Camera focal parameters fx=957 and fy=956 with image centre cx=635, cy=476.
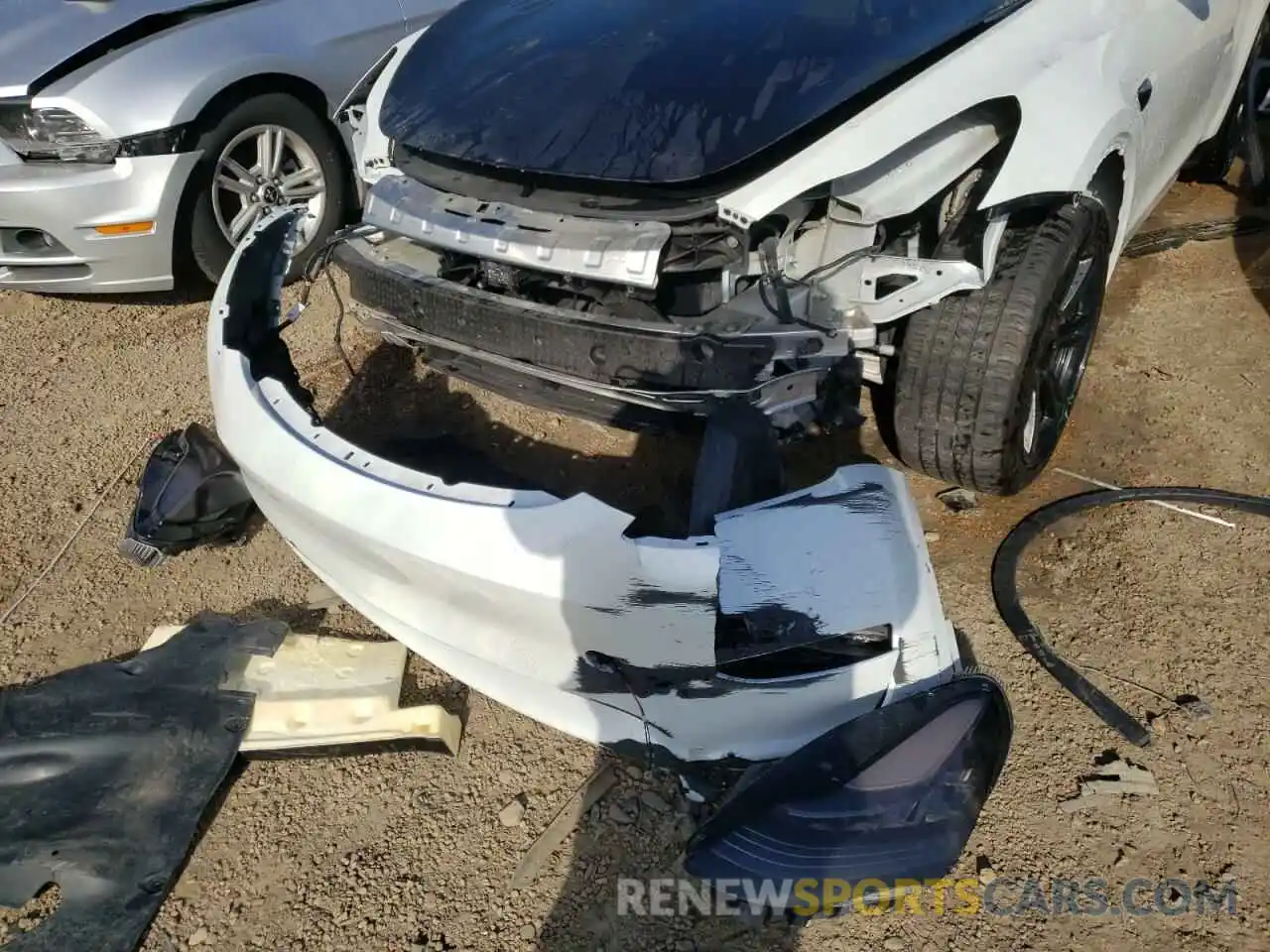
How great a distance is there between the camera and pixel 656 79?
227cm

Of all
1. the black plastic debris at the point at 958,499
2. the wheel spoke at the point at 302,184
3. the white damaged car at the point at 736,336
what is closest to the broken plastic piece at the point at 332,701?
the white damaged car at the point at 736,336

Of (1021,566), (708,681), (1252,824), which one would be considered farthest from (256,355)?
(1252,824)

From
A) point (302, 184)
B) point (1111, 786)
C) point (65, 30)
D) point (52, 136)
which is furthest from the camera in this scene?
point (302, 184)

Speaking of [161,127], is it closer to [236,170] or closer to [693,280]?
[236,170]

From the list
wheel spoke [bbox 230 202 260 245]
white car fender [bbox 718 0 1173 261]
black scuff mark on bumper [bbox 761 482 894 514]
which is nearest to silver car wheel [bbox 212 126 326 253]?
wheel spoke [bbox 230 202 260 245]

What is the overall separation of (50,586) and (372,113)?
1729 mm

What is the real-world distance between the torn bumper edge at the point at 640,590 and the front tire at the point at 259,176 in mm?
2265

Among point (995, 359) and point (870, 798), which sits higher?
point (995, 359)

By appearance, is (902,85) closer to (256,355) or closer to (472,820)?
(256,355)

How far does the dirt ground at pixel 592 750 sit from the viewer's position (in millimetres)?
1992

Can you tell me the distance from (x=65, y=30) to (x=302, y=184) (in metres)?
1.02

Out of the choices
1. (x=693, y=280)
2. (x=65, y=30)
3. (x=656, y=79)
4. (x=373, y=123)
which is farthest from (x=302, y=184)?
(x=693, y=280)

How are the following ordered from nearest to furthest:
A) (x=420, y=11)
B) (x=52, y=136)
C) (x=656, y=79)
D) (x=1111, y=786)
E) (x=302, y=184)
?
(x=1111, y=786)
(x=656, y=79)
(x=52, y=136)
(x=302, y=184)
(x=420, y=11)

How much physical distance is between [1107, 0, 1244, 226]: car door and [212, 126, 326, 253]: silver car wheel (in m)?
3.09
